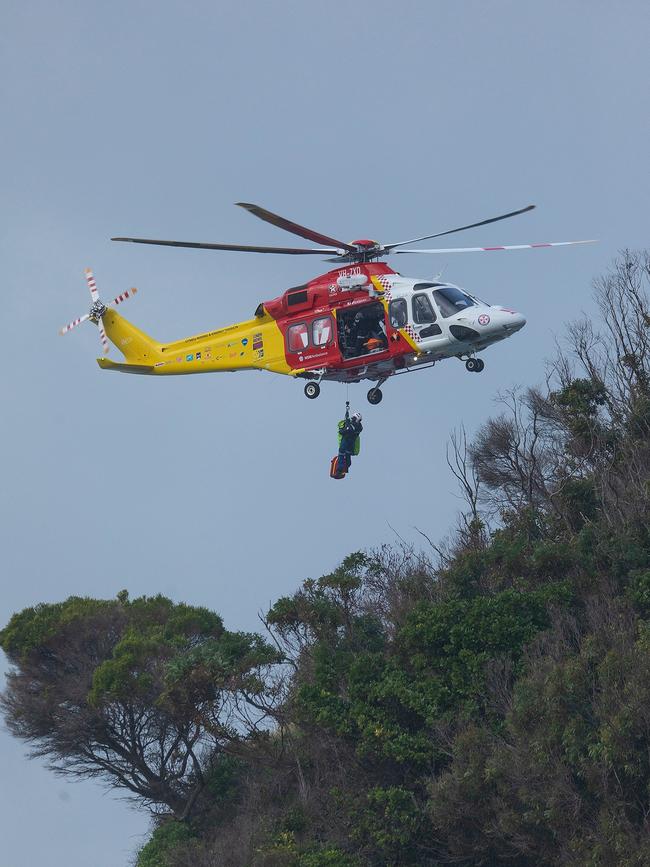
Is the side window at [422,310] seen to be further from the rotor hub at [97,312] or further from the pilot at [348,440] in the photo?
the rotor hub at [97,312]

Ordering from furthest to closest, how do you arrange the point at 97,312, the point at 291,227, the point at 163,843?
the point at 97,312 < the point at 163,843 < the point at 291,227

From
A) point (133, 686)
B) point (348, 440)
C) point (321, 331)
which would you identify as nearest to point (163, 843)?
point (133, 686)

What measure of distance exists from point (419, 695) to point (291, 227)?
9548 millimetres

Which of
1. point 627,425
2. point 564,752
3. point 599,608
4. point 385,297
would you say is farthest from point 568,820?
point 627,425

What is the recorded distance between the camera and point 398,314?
30.2m

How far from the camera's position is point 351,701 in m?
31.9

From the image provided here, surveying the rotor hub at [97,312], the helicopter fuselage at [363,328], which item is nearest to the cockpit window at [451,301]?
the helicopter fuselage at [363,328]

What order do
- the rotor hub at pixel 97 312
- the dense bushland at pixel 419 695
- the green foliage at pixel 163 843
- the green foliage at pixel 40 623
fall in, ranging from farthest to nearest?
the green foliage at pixel 40 623 → the rotor hub at pixel 97 312 → the green foliage at pixel 163 843 → the dense bushland at pixel 419 695

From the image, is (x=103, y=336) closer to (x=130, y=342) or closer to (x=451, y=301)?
(x=130, y=342)

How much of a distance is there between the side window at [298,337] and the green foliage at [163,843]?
38.9 feet

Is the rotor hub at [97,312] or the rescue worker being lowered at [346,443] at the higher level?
the rotor hub at [97,312]

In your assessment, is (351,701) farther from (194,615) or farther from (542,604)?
(194,615)

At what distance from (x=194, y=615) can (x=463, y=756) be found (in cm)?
1233

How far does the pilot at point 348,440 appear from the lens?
3152cm
